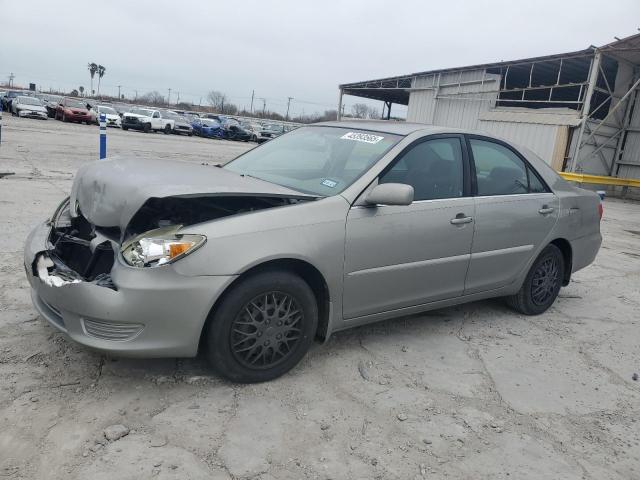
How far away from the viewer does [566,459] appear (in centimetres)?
277

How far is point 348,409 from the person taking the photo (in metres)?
3.03

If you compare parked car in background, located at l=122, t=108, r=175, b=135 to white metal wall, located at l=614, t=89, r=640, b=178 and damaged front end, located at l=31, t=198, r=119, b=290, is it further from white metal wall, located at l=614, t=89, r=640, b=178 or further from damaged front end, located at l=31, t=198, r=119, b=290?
damaged front end, located at l=31, t=198, r=119, b=290

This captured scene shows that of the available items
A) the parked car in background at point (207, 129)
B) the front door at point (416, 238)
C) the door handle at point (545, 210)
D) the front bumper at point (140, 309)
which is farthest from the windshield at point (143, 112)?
the front bumper at point (140, 309)

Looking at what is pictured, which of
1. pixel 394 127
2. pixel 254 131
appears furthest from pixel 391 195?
pixel 254 131

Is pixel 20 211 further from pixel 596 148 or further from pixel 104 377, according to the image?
pixel 596 148

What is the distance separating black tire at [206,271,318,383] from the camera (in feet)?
9.66

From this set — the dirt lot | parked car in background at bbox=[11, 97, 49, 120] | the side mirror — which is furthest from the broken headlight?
parked car in background at bbox=[11, 97, 49, 120]

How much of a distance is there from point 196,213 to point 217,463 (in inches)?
59.3

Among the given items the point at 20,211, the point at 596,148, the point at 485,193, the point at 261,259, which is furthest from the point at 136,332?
the point at 596,148

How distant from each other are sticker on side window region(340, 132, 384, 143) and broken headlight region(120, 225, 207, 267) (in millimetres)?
1624

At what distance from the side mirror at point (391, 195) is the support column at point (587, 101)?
16874mm

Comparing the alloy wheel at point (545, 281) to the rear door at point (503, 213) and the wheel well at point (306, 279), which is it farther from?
the wheel well at point (306, 279)

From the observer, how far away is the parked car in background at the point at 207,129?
1425 inches

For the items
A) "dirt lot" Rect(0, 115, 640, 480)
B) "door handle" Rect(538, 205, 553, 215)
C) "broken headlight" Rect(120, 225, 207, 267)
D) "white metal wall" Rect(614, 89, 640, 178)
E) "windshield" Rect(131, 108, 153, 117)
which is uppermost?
"white metal wall" Rect(614, 89, 640, 178)
